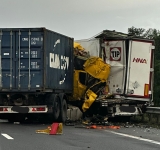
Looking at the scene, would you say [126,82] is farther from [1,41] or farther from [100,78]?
[1,41]

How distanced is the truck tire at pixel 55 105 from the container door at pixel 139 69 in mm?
3221

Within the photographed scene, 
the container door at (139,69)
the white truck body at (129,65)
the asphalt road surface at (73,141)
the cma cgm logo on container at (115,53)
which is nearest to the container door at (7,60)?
the asphalt road surface at (73,141)

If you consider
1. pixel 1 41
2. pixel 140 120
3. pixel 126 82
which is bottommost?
pixel 140 120

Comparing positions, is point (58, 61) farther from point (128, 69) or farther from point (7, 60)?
point (128, 69)

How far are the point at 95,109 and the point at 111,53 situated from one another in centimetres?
247

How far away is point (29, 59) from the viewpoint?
55.1 ft

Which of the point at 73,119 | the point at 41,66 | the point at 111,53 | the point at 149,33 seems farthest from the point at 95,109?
the point at 149,33

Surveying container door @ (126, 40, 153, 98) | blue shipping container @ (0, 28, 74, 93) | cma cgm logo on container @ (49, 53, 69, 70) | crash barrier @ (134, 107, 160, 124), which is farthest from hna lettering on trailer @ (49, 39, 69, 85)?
crash barrier @ (134, 107, 160, 124)

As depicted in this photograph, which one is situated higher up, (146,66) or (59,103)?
(146,66)

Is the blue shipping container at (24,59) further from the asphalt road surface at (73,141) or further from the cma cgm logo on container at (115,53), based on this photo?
the cma cgm logo on container at (115,53)

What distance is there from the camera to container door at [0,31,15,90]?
16922 millimetres

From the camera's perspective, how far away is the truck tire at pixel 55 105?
694 inches

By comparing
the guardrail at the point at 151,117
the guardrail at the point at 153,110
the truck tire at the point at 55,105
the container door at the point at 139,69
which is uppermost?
the container door at the point at 139,69

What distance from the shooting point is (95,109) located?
20.3 meters
